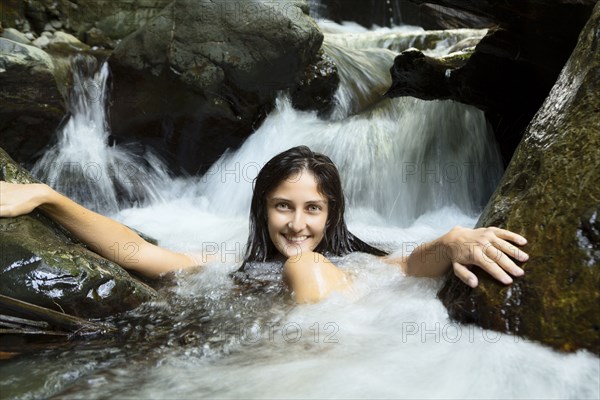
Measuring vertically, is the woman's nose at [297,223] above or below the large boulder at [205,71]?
below

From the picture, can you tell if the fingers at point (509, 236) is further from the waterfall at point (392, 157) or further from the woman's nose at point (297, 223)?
the waterfall at point (392, 157)

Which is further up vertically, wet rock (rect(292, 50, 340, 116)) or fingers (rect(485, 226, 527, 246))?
wet rock (rect(292, 50, 340, 116))

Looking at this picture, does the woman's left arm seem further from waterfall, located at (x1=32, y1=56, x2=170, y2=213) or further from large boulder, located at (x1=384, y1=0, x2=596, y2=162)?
waterfall, located at (x1=32, y1=56, x2=170, y2=213)

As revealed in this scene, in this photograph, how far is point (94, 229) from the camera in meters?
3.52

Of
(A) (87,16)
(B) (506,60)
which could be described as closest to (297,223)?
(B) (506,60)

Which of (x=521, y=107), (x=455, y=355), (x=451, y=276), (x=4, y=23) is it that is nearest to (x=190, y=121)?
(x=4, y=23)

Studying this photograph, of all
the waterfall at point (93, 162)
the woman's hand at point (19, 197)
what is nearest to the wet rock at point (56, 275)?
the woman's hand at point (19, 197)

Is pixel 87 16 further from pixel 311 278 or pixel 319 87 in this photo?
pixel 311 278

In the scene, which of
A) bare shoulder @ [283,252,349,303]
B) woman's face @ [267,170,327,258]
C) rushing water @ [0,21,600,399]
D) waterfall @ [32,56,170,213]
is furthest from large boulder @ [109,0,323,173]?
bare shoulder @ [283,252,349,303]

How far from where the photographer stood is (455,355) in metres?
2.49

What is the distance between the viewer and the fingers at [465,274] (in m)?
2.64

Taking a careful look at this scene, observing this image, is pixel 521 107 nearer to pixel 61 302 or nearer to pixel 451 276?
pixel 451 276

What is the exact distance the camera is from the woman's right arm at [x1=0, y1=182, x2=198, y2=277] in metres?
3.18

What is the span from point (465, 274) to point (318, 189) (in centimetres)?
113
